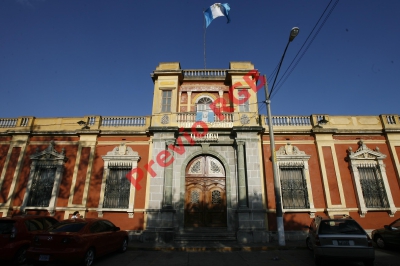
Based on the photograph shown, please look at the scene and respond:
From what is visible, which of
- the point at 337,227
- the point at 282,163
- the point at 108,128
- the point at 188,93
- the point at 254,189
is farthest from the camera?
the point at 188,93

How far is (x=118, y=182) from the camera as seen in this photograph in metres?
13.8

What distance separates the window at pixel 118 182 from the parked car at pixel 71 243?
5.21m

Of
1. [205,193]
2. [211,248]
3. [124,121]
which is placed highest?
[124,121]

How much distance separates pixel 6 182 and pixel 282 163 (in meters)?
16.6

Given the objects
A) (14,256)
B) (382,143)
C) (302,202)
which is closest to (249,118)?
(302,202)

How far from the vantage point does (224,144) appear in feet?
45.7

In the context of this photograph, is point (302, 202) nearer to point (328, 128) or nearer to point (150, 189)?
point (328, 128)

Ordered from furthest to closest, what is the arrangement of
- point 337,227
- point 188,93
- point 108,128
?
1. point 188,93
2. point 108,128
3. point 337,227

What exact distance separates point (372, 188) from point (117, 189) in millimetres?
14792

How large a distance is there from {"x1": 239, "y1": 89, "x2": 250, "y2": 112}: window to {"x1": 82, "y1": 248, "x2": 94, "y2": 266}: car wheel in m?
10.6

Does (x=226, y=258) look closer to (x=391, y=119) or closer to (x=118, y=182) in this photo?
(x=118, y=182)

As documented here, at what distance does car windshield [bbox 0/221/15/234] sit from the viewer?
7.37 m

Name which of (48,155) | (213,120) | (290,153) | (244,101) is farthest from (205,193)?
(48,155)

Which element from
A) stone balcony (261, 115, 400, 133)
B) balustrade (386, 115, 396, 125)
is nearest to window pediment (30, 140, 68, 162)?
stone balcony (261, 115, 400, 133)
